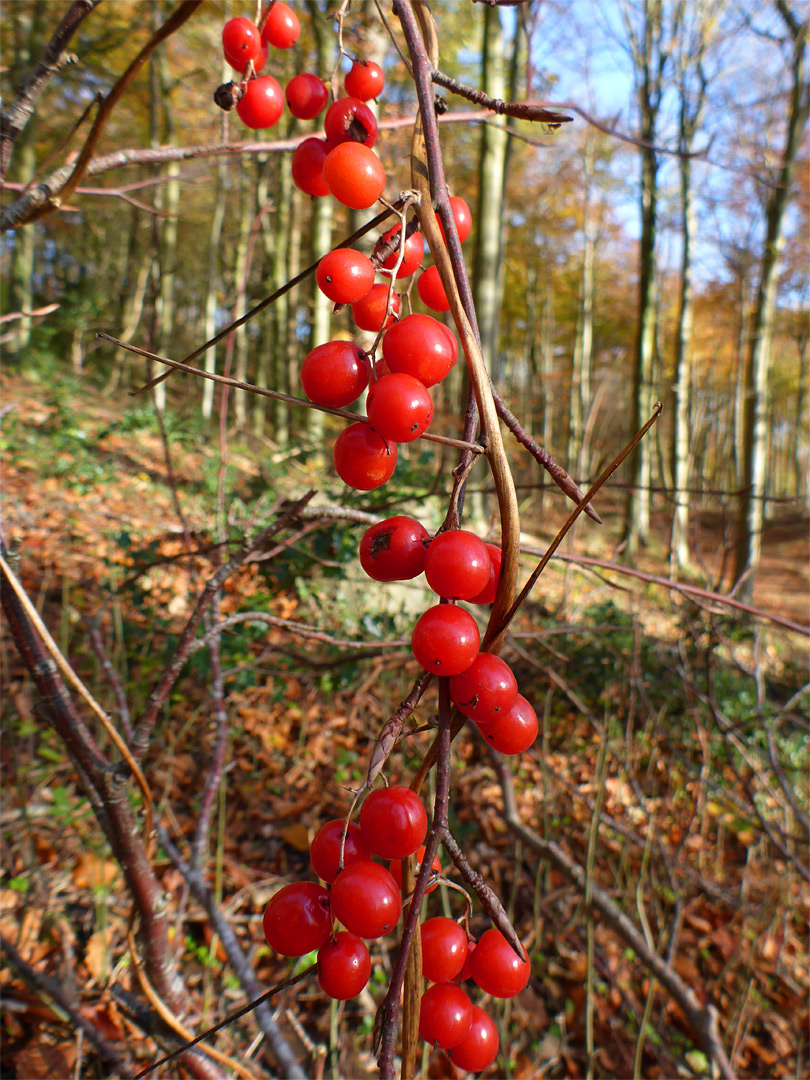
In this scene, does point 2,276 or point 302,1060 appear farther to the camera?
point 2,276

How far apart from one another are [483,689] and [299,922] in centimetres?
26

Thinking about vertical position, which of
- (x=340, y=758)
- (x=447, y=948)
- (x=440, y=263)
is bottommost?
(x=340, y=758)

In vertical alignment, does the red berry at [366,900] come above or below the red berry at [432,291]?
below

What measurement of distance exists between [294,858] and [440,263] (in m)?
2.67

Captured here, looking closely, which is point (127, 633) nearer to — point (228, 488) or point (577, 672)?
point (228, 488)

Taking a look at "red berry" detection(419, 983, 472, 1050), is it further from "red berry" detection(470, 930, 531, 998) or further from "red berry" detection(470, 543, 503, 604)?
"red berry" detection(470, 543, 503, 604)

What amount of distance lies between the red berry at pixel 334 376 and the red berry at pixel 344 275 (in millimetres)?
38

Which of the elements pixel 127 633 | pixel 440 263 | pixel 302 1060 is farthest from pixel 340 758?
pixel 440 263

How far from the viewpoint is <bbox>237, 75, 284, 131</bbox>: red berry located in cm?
74

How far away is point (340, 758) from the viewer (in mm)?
3049

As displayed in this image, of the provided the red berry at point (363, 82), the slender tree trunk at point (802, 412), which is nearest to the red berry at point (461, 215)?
the red berry at point (363, 82)

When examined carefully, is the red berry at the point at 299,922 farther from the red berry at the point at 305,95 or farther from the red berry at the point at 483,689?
the red berry at the point at 305,95

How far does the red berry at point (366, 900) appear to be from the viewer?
0.43 m

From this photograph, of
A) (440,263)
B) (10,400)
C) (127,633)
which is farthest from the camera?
(10,400)
